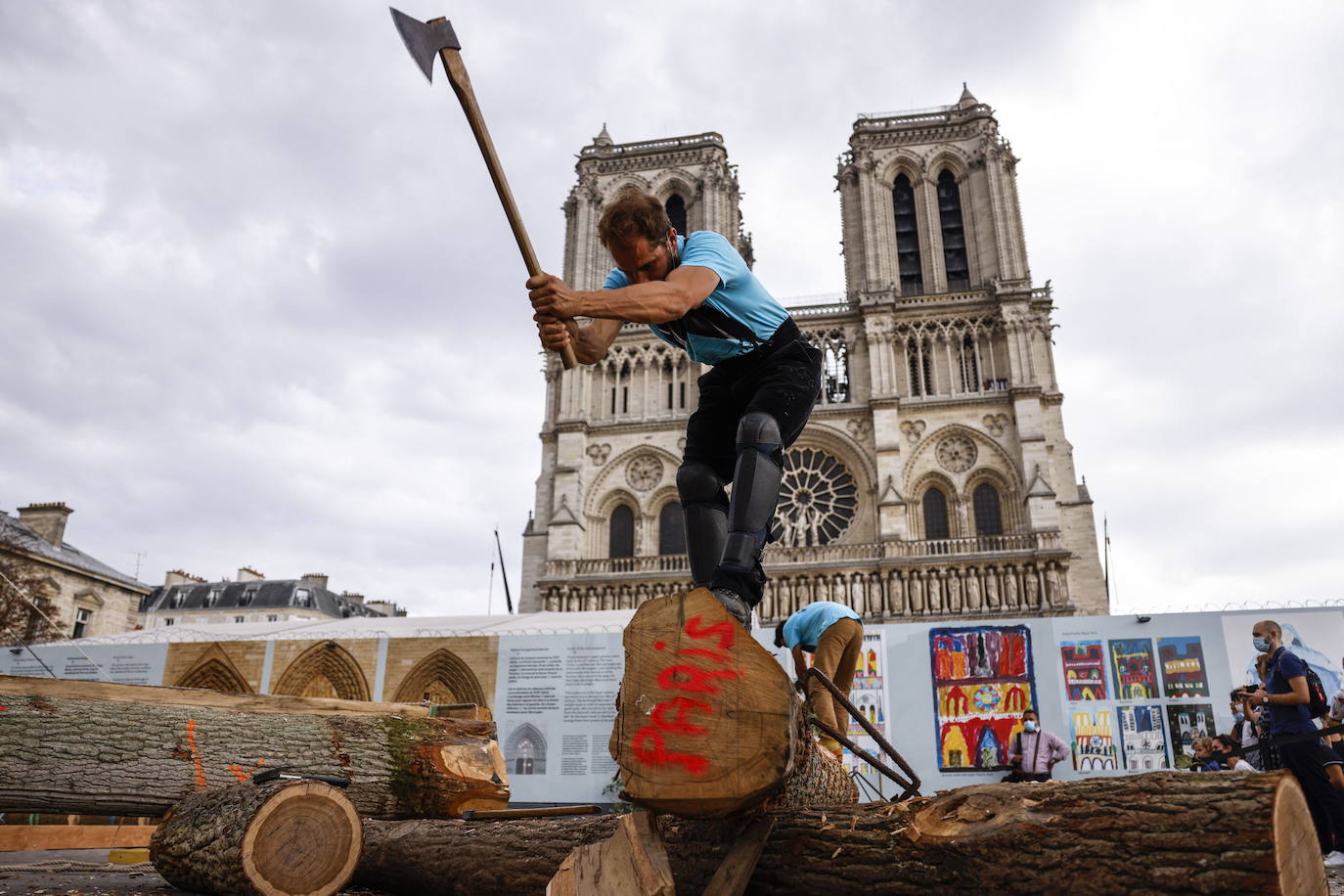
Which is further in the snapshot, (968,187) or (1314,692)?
(968,187)

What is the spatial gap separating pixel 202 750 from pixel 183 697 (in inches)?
14.5

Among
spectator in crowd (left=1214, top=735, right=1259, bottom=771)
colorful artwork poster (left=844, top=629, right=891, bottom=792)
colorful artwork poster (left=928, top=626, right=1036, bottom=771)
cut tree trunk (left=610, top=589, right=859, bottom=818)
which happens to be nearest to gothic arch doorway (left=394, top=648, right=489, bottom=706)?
colorful artwork poster (left=844, top=629, right=891, bottom=792)

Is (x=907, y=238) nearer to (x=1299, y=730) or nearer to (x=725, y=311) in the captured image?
(x=1299, y=730)

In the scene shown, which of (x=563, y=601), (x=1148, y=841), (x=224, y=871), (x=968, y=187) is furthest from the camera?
(x=968, y=187)

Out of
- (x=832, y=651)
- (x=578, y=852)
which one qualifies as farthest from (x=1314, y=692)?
(x=578, y=852)

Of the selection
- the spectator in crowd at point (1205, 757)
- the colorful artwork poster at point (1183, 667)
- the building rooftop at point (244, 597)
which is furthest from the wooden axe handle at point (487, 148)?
the building rooftop at point (244, 597)

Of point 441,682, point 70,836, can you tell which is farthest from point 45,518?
point 70,836

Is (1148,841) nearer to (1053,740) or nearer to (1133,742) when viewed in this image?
(1053,740)

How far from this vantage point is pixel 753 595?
97.2 inches

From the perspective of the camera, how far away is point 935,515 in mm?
25172

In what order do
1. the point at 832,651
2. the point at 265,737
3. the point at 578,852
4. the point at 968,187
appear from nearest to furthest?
the point at 578,852, the point at 265,737, the point at 832,651, the point at 968,187

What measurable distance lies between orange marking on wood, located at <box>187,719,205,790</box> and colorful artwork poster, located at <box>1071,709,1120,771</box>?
8.94m

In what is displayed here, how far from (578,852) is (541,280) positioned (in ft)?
4.87

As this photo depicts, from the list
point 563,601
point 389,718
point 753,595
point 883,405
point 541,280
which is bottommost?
point 389,718
